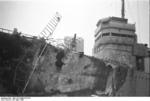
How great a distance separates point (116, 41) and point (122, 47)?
1.20 m

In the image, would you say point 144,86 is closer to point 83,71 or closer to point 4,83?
Result: point 83,71

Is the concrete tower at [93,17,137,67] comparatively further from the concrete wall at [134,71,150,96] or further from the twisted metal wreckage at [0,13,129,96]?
the twisted metal wreckage at [0,13,129,96]

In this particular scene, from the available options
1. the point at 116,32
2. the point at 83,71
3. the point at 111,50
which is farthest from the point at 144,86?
the point at 83,71

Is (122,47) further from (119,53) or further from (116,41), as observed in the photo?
(116,41)

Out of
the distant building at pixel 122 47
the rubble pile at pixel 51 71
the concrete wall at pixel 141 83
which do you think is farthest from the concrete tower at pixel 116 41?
the rubble pile at pixel 51 71

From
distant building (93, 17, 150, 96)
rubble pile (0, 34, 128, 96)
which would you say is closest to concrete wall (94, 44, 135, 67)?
distant building (93, 17, 150, 96)

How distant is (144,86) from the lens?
17859mm

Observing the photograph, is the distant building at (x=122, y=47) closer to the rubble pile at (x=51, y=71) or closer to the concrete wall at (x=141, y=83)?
the concrete wall at (x=141, y=83)

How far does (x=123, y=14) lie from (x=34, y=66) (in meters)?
19.7

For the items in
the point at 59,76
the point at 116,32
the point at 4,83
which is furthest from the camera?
the point at 116,32

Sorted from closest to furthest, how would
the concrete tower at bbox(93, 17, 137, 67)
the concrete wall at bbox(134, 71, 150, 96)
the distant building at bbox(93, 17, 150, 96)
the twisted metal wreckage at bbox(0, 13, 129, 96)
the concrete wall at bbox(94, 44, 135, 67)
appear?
the twisted metal wreckage at bbox(0, 13, 129, 96), the concrete wall at bbox(134, 71, 150, 96), the distant building at bbox(93, 17, 150, 96), the concrete wall at bbox(94, 44, 135, 67), the concrete tower at bbox(93, 17, 137, 67)

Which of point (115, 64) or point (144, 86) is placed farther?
point (144, 86)

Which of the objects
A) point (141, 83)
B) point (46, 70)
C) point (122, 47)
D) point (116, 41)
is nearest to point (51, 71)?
point (46, 70)

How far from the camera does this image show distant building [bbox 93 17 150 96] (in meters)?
20.0
